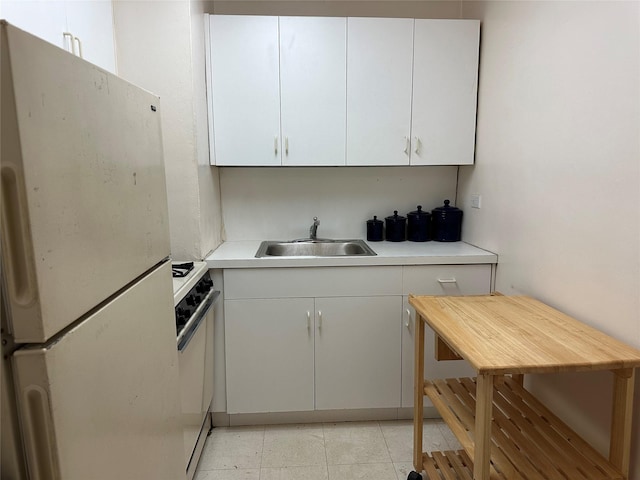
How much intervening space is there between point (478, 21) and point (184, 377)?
2291 millimetres

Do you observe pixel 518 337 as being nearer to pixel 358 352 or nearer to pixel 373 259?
pixel 373 259

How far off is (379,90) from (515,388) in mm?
1614

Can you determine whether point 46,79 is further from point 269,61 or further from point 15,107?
point 269,61

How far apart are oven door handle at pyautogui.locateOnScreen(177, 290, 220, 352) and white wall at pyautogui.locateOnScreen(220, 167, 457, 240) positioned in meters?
0.71

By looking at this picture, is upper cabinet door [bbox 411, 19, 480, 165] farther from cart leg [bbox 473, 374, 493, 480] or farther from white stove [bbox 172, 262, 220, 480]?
cart leg [bbox 473, 374, 493, 480]

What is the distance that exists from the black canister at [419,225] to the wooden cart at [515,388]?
0.87m

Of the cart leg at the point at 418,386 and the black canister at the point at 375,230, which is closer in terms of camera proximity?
the cart leg at the point at 418,386

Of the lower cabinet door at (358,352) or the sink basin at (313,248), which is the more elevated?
the sink basin at (313,248)

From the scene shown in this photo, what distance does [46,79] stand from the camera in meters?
0.64

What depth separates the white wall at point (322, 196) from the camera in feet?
8.51

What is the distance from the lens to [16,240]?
59cm

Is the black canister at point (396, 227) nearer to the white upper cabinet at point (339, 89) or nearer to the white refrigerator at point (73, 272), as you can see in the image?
the white upper cabinet at point (339, 89)

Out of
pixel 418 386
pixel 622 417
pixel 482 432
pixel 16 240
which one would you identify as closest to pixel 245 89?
pixel 418 386

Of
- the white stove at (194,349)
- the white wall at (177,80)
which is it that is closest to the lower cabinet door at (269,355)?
the white stove at (194,349)
